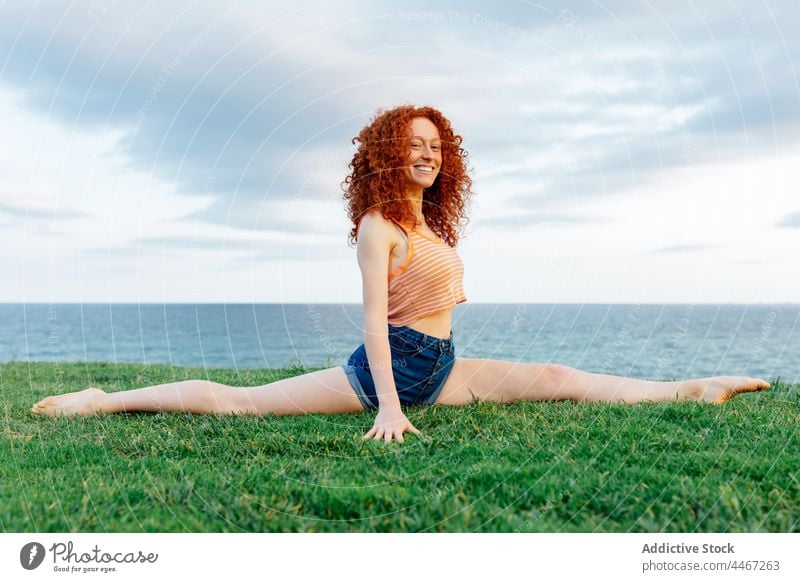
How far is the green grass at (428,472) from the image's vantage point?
317 centimetres

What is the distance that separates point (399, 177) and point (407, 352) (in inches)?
50.1

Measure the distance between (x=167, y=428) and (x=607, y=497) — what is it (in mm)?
3108

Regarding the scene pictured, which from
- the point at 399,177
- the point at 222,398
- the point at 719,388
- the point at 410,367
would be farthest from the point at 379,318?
the point at 719,388

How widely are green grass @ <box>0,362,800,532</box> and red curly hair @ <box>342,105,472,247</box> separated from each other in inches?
59.6

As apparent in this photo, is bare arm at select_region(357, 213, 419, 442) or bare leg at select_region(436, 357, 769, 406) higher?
bare arm at select_region(357, 213, 419, 442)

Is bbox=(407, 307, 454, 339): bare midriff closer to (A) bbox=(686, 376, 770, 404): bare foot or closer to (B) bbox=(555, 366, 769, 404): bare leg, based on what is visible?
(B) bbox=(555, 366, 769, 404): bare leg

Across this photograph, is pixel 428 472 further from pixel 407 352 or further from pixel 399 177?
pixel 399 177

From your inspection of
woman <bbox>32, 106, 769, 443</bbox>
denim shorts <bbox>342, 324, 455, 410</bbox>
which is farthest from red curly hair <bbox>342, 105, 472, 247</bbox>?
denim shorts <bbox>342, 324, 455, 410</bbox>

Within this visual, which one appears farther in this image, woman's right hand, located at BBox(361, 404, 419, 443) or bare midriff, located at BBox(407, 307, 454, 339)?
bare midriff, located at BBox(407, 307, 454, 339)

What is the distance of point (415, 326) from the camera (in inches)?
201

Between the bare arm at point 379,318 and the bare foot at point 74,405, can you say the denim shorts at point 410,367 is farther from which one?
the bare foot at point 74,405

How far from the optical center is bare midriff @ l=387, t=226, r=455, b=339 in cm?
504

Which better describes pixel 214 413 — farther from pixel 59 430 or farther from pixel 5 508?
pixel 5 508

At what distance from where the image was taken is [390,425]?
4395 millimetres
